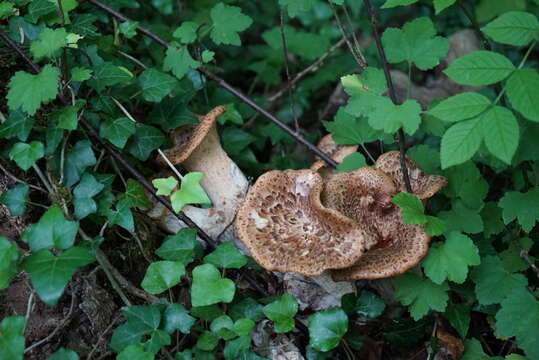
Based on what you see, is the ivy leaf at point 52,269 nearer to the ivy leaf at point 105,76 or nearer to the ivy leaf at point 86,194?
the ivy leaf at point 86,194

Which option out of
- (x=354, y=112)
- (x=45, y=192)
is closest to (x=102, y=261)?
(x=45, y=192)

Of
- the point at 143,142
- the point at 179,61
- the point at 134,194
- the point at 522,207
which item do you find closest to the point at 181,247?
the point at 134,194

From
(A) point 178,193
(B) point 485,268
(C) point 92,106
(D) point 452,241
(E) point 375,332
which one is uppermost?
(C) point 92,106

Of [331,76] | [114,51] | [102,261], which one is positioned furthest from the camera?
[331,76]

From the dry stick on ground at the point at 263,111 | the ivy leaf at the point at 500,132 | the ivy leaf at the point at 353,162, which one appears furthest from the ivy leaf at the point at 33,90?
the ivy leaf at the point at 500,132

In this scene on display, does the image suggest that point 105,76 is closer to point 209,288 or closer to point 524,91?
point 209,288

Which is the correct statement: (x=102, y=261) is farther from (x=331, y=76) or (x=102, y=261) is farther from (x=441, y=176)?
Result: (x=331, y=76)

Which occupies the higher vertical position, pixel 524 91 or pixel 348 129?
pixel 524 91
